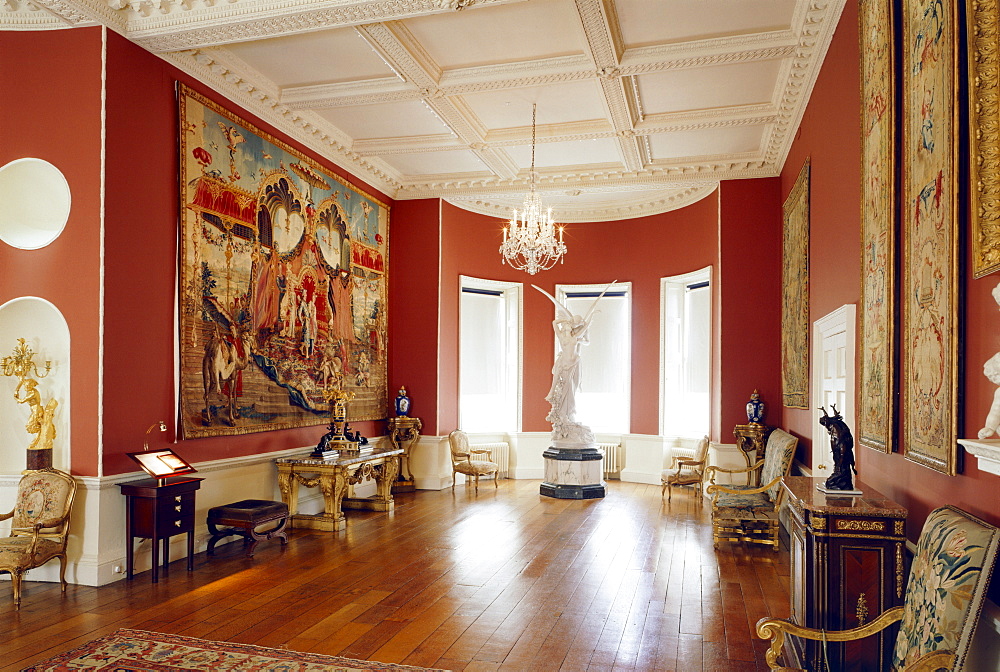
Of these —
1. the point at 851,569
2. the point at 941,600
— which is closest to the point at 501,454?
the point at 851,569

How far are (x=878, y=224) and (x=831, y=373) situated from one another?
85.2 inches

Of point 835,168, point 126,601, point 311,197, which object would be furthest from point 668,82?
point 126,601

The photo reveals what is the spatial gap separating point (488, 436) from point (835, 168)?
8.35 metres

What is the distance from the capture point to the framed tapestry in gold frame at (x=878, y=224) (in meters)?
4.03

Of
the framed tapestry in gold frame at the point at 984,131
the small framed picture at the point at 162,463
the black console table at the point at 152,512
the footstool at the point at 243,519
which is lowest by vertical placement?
the footstool at the point at 243,519

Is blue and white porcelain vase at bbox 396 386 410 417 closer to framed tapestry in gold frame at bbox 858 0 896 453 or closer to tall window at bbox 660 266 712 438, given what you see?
tall window at bbox 660 266 712 438

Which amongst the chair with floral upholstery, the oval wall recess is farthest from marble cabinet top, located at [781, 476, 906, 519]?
the oval wall recess

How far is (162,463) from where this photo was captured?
6.22 meters

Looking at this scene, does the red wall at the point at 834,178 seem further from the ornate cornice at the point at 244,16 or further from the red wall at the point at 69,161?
the red wall at the point at 69,161

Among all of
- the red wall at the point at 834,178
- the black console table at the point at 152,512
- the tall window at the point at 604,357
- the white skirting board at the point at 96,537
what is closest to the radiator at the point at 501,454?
the tall window at the point at 604,357

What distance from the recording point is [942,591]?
2.60 metres

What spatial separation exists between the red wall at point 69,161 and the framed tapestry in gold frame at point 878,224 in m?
5.92

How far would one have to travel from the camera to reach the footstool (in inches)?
272

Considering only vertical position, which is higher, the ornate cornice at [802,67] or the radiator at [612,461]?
the ornate cornice at [802,67]
